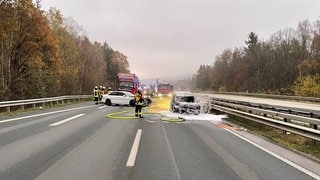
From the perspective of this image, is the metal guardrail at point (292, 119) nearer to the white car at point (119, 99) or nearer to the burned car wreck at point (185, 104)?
the burned car wreck at point (185, 104)

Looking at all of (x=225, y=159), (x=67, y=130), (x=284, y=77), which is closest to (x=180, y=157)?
(x=225, y=159)

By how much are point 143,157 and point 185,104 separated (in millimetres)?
14204

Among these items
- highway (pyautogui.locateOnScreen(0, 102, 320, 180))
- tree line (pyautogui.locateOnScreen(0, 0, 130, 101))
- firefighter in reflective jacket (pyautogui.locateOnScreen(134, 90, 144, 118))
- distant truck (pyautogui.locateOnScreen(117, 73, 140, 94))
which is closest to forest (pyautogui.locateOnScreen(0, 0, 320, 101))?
tree line (pyautogui.locateOnScreen(0, 0, 130, 101))

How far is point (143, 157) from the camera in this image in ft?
26.9

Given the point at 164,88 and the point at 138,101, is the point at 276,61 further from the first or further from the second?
the point at 138,101

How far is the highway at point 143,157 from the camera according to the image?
6.61 m

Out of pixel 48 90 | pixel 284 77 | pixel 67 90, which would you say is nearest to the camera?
pixel 48 90

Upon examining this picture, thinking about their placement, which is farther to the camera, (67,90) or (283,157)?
(67,90)

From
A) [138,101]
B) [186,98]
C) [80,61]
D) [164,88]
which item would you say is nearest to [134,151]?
[138,101]

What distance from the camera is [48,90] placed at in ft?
142

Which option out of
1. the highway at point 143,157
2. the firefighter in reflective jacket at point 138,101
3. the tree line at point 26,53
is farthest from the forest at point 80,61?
the highway at point 143,157

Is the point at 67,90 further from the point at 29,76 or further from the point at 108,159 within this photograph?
the point at 108,159

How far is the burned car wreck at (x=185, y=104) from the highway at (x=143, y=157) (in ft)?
32.7

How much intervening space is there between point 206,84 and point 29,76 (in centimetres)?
10450
